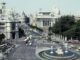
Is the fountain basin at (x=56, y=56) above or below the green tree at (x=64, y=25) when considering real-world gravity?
above

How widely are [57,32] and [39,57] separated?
5559 cm

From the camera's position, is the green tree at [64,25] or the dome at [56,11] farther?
the dome at [56,11]

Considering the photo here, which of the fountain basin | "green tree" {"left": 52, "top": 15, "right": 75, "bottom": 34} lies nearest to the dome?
"green tree" {"left": 52, "top": 15, "right": 75, "bottom": 34}

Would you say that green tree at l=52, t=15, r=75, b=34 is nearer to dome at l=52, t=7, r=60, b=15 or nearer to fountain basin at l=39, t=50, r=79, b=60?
dome at l=52, t=7, r=60, b=15

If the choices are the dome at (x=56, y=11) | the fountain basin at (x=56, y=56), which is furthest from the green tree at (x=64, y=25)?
the fountain basin at (x=56, y=56)

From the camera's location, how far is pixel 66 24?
3804 inches

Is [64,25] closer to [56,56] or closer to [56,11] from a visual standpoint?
[56,56]

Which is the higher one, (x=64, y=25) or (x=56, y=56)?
(x=56, y=56)

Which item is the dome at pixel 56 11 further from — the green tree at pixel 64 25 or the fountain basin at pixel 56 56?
the fountain basin at pixel 56 56

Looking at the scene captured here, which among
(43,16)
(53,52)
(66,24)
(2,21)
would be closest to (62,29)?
(66,24)

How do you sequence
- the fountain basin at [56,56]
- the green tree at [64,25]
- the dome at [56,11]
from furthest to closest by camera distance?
1. the dome at [56,11]
2. the green tree at [64,25]
3. the fountain basin at [56,56]

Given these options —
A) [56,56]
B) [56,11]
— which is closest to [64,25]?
[56,56]

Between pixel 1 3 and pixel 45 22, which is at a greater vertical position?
pixel 1 3

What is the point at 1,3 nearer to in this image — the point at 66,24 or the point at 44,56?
the point at 66,24
